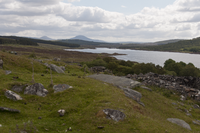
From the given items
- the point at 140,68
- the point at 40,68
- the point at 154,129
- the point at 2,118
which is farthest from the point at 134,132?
the point at 140,68

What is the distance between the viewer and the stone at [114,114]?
1584 cm

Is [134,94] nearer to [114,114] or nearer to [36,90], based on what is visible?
[114,114]

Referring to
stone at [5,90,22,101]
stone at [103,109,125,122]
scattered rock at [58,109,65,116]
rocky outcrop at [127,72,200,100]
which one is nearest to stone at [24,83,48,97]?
stone at [5,90,22,101]

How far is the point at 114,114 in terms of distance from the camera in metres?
16.1

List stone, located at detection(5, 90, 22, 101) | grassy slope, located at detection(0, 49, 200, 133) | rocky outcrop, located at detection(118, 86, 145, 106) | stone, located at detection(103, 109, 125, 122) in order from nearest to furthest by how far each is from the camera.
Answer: grassy slope, located at detection(0, 49, 200, 133) < stone, located at detection(103, 109, 125, 122) < stone, located at detection(5, 90, 22, 101) < rocky outcrop, located at detection(118, 86, 145, 106)

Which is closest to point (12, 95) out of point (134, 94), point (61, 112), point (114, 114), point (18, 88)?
point (18, 88)

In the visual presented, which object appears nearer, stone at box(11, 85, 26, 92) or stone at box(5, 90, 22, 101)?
stone at box(5, 90, 22, 101)

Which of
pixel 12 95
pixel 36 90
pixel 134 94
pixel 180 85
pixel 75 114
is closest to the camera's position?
pixel 75 114

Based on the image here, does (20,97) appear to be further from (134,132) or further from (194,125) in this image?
(194,125)

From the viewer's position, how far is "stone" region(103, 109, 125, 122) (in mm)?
15844

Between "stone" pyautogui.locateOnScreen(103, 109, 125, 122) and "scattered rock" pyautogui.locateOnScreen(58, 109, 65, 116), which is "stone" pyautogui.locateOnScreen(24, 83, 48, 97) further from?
"stone" pyautogui.locateOnScreen(103, 109, 125, 122)

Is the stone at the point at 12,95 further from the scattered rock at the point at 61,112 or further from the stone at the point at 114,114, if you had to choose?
Answer: the stone at the point at 114,114

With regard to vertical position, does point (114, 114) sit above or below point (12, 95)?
below

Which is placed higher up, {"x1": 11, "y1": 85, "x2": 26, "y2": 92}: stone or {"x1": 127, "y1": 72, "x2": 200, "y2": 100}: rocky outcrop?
{"x1": 11, "y1": 85, "x2": 26, "y2": 92}: stone
